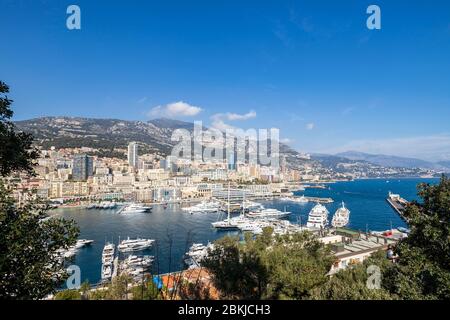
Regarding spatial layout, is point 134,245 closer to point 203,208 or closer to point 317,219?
point 203,208

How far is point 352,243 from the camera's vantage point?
14.0 meters

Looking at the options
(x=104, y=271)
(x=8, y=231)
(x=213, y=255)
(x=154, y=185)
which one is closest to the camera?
(x=8, y=231)

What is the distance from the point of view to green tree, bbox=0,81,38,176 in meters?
2.26

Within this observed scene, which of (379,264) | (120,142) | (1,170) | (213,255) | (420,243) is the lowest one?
(379,264)

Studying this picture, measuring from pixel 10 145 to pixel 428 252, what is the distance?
4.78 m

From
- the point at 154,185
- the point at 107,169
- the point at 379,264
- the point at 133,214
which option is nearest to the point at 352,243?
the point at 379,264

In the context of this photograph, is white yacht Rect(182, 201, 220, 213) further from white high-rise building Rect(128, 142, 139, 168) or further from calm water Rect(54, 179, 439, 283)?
white high-rise building Rect(128, 142, 139, 168)

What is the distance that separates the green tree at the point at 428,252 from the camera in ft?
10.4

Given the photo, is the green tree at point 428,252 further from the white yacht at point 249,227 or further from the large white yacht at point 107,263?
the white yacht at point 249,227

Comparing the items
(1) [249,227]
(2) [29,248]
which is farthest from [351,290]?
(1) [249,227]

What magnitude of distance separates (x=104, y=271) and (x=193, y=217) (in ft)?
46.8

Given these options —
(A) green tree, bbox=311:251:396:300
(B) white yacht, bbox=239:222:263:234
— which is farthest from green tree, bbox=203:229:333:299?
(B) white yacht, bbox=239:222:263:234

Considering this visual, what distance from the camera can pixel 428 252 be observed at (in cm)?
343

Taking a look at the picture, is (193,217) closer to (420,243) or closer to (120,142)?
(420,243)
